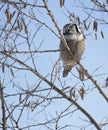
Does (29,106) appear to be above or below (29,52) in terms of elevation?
below

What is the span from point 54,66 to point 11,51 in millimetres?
509

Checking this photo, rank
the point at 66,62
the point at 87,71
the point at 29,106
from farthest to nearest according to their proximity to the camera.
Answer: the point at 66,62, the point at 87,71, the point at 29,106

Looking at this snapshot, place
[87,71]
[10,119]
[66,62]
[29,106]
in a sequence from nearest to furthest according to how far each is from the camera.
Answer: [10,119] → [29,106] → [87,71] → [66,62]

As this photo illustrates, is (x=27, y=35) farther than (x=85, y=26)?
No

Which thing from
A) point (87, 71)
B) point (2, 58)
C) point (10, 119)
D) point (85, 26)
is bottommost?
point (10, 119)

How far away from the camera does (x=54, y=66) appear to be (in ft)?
13.4

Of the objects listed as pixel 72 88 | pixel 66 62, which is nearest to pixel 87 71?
pixel 72 88

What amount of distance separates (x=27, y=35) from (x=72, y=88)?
2.66 ft

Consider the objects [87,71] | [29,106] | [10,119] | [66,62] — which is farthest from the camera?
[66,62]

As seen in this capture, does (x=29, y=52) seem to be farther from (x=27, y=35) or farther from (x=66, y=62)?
(x=66, y=62)

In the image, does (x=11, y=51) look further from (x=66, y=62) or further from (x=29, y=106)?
(x=66, y=62)

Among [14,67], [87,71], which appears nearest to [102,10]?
[87,71]

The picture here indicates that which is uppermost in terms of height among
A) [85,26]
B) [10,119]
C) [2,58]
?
[85,26]

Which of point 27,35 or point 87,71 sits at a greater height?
point 27,35
